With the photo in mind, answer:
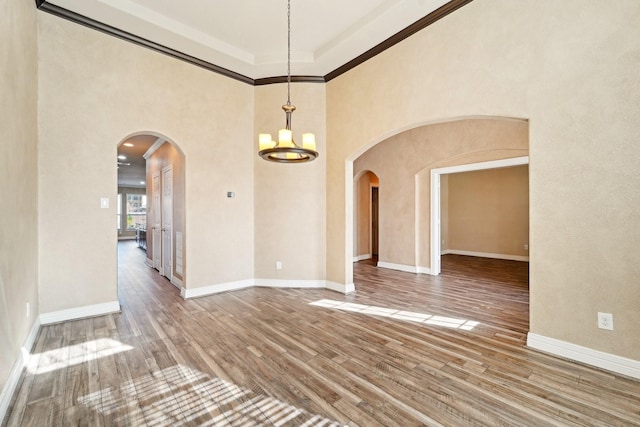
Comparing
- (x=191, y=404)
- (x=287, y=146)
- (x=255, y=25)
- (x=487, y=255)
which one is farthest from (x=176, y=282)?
(x=487, y=255)

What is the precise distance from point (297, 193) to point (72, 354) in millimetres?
3468

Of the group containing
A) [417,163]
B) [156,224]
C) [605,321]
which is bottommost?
[605,321]

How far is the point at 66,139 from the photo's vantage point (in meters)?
3.47

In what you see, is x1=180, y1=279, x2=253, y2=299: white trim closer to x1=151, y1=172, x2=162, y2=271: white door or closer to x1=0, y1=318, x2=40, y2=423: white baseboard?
x1=0, y1=318, x2=40, y2=423: white baseboard

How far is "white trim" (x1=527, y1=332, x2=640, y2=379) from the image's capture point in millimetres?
2311

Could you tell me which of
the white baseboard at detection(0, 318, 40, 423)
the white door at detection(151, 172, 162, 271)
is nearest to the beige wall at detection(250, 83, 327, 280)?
the white door at detection(151, 172, 162, 271)

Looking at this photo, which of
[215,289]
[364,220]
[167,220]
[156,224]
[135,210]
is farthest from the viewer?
[135,210]

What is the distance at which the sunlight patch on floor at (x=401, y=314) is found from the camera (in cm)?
339

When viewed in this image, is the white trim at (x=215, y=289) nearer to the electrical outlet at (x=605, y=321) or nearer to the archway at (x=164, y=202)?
the archway at (x=164, y=202)

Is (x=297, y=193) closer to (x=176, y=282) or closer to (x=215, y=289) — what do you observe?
(x=215, y=289)

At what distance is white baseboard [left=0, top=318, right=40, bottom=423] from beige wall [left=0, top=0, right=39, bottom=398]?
0.06 m

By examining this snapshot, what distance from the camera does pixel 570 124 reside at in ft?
8.44

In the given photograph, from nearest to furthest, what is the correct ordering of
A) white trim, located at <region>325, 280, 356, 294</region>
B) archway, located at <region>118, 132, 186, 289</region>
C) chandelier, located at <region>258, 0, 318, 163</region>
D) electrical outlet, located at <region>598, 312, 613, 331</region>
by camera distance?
1. electrical outlet, located at <region>598, 312, 613, 331</region>
2. chandelier, located at <region>258, 0, 318, 163</region>
3. white trim, located at <region>325, 280, 356, 294</region>
4. archway, located at <region>118, 132, 186, 289</region>

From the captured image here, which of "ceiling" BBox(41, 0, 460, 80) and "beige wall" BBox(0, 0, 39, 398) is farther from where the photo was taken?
"ceiling" BBox(41, 0, 460, 80)
